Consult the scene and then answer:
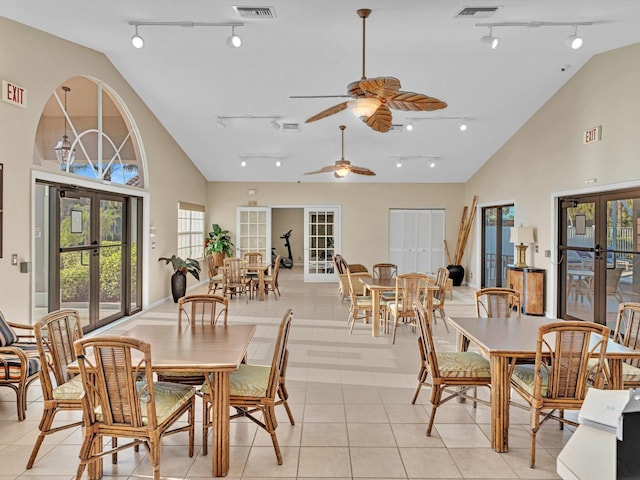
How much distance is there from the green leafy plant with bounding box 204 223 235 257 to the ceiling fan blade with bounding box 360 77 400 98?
841 centimetres

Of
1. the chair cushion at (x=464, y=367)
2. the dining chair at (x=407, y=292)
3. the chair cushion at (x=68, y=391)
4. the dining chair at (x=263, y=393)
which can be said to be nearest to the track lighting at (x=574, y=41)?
the dining chair at (x=407, y=292)

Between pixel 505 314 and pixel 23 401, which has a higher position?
pixel 505 314

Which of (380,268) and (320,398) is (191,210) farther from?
(320,398)

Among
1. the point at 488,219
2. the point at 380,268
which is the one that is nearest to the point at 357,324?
the point at 380,268

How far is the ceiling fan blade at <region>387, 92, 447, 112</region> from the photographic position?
148 inches

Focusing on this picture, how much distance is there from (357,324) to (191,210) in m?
5.36

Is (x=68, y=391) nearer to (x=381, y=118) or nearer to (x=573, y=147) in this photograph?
(x=381, y=118)

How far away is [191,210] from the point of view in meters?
10.4

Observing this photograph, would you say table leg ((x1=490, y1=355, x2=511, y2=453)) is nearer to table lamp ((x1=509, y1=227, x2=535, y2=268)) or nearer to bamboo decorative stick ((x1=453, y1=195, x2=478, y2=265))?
table lamp ((x1=509, y1=227, x2=535, y2=268))

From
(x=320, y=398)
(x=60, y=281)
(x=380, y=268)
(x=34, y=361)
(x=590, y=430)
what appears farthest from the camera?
(x=380, y=268)

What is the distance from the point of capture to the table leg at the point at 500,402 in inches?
117

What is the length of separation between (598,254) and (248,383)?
18.1ft

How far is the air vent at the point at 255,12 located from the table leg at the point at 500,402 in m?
3.90

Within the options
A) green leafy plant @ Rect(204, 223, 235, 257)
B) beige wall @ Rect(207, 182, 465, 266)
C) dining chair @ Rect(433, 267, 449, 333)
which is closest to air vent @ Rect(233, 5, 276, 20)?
dining chair @ Rect(433, 267, 449, 333)
